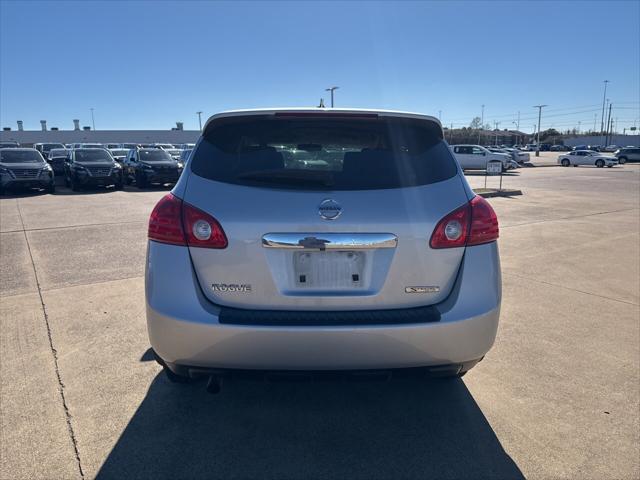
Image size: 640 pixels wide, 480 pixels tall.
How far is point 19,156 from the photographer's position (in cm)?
1817

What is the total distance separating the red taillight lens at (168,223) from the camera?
239 cm

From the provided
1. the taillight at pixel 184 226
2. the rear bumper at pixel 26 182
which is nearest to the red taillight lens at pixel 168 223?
the taillight at pixel 184 226

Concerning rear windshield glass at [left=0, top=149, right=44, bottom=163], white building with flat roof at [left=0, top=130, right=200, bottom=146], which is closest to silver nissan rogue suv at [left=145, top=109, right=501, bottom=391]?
rear windshield glass at [left=0, top=149, right=44, bottom=163]

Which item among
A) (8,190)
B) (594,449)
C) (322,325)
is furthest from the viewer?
(8,190)

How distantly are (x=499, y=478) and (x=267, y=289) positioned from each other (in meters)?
1.55

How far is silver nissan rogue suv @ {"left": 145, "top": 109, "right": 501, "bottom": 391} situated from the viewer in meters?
2.26

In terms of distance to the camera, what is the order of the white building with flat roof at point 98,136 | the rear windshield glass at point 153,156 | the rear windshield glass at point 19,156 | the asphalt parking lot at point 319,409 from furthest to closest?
the white building with flat roof at point 98,136 → the rear windshield glass at point 153,156 → the rear windshield glass at point 19,156 → the asphalt parking lot at point 319,409

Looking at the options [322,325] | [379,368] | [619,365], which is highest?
[322,325]

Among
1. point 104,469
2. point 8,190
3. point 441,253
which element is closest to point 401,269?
point 441,253

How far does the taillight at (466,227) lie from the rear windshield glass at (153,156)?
800 inches

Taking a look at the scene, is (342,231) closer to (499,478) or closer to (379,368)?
(379,368)

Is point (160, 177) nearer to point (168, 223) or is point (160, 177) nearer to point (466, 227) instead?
point (168, 223)

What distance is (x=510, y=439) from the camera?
2.70m

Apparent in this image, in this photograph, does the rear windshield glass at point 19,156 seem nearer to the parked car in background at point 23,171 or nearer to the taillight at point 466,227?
the parked car in background at point 23,171
